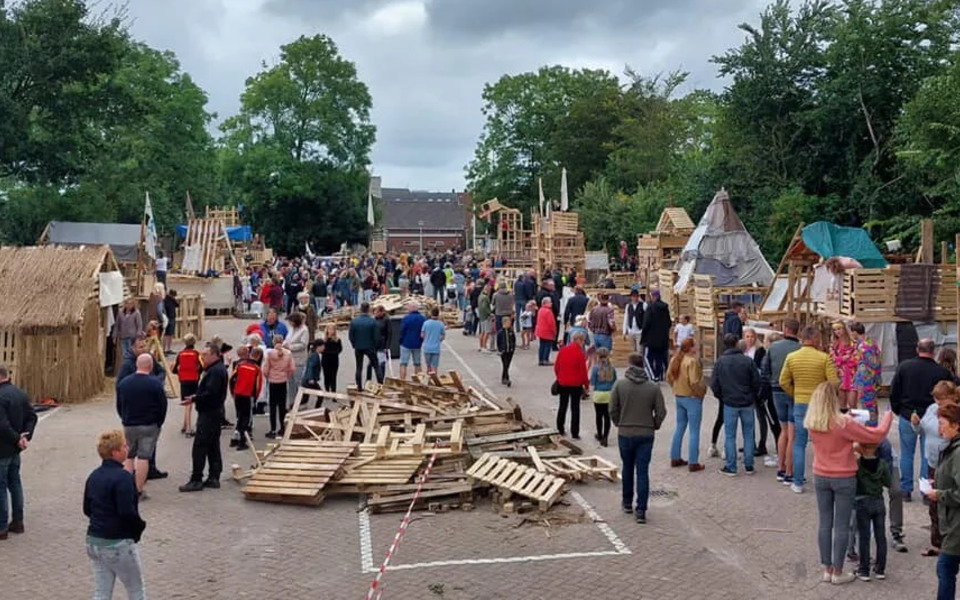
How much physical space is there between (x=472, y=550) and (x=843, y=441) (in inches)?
138

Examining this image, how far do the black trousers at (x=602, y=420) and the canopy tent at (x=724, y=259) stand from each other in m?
8.47

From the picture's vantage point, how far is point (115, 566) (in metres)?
6.70

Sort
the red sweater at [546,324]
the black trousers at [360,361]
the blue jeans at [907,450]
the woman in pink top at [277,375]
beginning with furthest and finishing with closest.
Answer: the red sweater at [546,324]
the black trousers at [360,361]
the woman in pink top at [277,375]
the blue jeans at [907,450]

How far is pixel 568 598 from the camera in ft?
25.8

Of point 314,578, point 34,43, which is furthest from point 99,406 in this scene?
point 34,43

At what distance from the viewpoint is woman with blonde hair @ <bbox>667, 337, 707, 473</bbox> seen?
38.3 ft

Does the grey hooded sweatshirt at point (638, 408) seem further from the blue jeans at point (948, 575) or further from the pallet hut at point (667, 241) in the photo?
the pallet hut at point (667, 241)

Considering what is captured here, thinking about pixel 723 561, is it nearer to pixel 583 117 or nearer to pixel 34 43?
pixel 34 43

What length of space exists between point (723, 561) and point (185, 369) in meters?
8.23

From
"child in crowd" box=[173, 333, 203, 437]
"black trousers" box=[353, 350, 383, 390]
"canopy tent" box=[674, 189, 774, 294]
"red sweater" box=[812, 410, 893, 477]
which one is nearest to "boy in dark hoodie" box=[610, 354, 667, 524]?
"red sweater" box=[812, 410, 893, 477]

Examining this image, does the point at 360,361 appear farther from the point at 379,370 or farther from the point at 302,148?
the point at 302,148

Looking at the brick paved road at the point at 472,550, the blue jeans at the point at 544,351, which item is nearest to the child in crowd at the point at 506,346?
the blue jeans at the point at 544,351

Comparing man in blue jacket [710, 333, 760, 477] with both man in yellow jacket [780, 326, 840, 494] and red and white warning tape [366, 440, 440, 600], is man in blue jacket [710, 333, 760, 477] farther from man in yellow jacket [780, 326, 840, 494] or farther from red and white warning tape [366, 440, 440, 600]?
red and white warning tape [366, 440, 440, 600]

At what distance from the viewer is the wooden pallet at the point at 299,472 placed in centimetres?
1057
